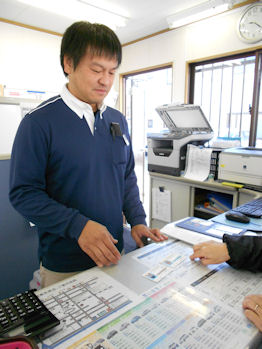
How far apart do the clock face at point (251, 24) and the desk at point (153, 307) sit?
265 cm

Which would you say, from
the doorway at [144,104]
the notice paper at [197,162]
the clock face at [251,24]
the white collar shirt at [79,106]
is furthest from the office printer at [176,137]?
the white collar shirt at [79,106]

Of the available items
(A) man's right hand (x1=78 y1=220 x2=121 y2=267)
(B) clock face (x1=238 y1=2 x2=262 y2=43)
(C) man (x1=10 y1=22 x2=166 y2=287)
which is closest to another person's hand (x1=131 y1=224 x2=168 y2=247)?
(C) man (x1=10 y1=22 x2=166 y2=287)

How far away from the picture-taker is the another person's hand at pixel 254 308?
1.92 ft

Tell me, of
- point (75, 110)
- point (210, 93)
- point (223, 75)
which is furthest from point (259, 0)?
point (75, 110)

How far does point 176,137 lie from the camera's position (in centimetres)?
243

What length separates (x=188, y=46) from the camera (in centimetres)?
323

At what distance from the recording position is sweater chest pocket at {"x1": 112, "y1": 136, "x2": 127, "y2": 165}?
1044 mm

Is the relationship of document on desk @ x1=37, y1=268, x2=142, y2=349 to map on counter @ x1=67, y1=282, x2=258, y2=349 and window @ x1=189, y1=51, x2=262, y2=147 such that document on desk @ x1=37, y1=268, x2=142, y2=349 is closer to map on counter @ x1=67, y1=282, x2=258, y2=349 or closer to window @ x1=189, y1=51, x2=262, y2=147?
map on counter @ x1=67, y1=282, x2=258, y2=349

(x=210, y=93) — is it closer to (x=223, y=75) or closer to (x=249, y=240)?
(x=223, y=75)

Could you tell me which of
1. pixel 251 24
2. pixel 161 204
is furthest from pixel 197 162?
pixel 251 24

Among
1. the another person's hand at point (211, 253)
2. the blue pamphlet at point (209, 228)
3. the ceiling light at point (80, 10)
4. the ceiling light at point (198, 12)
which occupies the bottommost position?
the blue pamphlet at point (209, 228)

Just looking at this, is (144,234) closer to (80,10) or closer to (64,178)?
(64,178)

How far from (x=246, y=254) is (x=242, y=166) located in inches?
52.1

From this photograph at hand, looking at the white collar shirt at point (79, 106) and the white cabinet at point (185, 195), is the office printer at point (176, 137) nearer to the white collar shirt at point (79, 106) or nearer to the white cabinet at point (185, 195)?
the white cabinet at point (185, 195)
